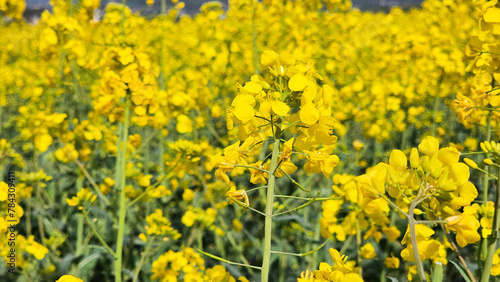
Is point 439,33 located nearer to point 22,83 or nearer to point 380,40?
point 380,40

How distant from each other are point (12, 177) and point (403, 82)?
14.3 feet

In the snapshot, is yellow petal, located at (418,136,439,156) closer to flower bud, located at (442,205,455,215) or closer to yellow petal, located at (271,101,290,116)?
flower bud, located at (442,205,455,215)

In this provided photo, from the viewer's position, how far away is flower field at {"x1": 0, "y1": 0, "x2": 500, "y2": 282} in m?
1.06

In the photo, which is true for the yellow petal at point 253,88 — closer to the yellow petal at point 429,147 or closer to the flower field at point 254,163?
the flower field at point 254,163

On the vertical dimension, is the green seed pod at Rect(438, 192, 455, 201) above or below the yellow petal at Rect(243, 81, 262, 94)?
below

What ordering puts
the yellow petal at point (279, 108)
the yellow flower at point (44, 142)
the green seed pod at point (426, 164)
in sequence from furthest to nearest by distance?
the yellow flower at point (44, 142) → the yellow petal at point (279, 108) → the green seed pod at point (426, 164)

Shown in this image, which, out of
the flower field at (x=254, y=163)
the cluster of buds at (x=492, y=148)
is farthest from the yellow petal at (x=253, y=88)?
the cluster of buds at (x=492, y=148)

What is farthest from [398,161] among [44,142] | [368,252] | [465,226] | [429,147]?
[44,142]

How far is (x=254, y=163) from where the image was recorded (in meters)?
1.18

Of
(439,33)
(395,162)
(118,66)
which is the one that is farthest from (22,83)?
(395,162)

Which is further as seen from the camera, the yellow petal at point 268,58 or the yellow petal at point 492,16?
the yellow petal at point 492,16

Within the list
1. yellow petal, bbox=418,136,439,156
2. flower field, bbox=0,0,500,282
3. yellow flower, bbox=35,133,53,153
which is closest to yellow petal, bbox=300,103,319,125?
flower field, bbox=0,0,500,282

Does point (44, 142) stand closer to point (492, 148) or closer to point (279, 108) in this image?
point (279, 108)

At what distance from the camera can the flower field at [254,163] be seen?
1.06 m
